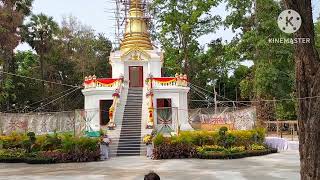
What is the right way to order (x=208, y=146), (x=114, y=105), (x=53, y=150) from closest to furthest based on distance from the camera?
(x=53, y=150) → (x=208, y=146) → (x=114, y=105)

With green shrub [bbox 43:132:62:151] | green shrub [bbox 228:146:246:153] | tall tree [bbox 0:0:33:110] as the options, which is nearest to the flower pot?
green shrub [bbox 228:146:246:153]

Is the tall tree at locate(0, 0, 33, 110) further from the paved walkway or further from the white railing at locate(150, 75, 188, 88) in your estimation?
the paved walkway

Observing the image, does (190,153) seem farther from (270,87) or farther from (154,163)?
(270,87)

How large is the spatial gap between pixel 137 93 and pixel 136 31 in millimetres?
7031

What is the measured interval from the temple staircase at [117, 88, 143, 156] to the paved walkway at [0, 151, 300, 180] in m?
1.84

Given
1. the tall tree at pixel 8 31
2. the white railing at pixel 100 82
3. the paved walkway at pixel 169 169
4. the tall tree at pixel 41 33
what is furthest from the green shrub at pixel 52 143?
the tall tree at pixel 41 33

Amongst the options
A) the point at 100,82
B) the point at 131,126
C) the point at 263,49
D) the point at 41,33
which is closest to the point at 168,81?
the point at 100,82

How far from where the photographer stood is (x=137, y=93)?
85.9 feet

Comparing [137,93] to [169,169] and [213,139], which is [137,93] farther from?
[169,169]

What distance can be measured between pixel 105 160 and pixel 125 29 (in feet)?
55.4

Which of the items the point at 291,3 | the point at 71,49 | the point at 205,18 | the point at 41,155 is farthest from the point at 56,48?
the point at 291,3

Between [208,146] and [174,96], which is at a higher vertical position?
[174,96]

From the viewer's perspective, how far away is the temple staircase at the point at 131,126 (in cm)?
1922

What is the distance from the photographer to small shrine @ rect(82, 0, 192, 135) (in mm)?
22597
